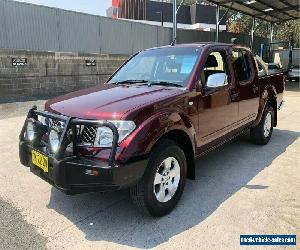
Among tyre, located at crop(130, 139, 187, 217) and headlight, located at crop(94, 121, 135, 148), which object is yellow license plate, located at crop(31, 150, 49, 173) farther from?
tyre, located at crop(130, 139, 187, 217)

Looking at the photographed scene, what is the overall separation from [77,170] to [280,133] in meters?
5.54

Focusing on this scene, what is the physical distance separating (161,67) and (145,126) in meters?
1.54

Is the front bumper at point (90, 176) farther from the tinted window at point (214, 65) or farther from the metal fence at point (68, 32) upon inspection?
the metal fence at point (68, 32)

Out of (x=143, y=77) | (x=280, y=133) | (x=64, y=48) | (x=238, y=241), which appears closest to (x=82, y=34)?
(x=64, y=48)

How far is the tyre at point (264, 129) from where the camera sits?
609cm

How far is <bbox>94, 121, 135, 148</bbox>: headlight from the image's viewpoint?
10.2 ft

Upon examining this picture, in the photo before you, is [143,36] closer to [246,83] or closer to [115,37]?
[115,37]

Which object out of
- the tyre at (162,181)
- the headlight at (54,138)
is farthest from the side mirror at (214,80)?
the headlight at (54,138)

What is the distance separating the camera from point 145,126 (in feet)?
10.5

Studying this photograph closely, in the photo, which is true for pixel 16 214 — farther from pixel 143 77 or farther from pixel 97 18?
pixel 97 18

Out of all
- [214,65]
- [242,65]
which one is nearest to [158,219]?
[214,65]

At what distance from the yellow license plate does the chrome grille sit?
39 cm

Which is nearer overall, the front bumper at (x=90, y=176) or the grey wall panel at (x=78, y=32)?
the front bumper at (x=90, y=176)

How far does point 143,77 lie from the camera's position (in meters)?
4.50
